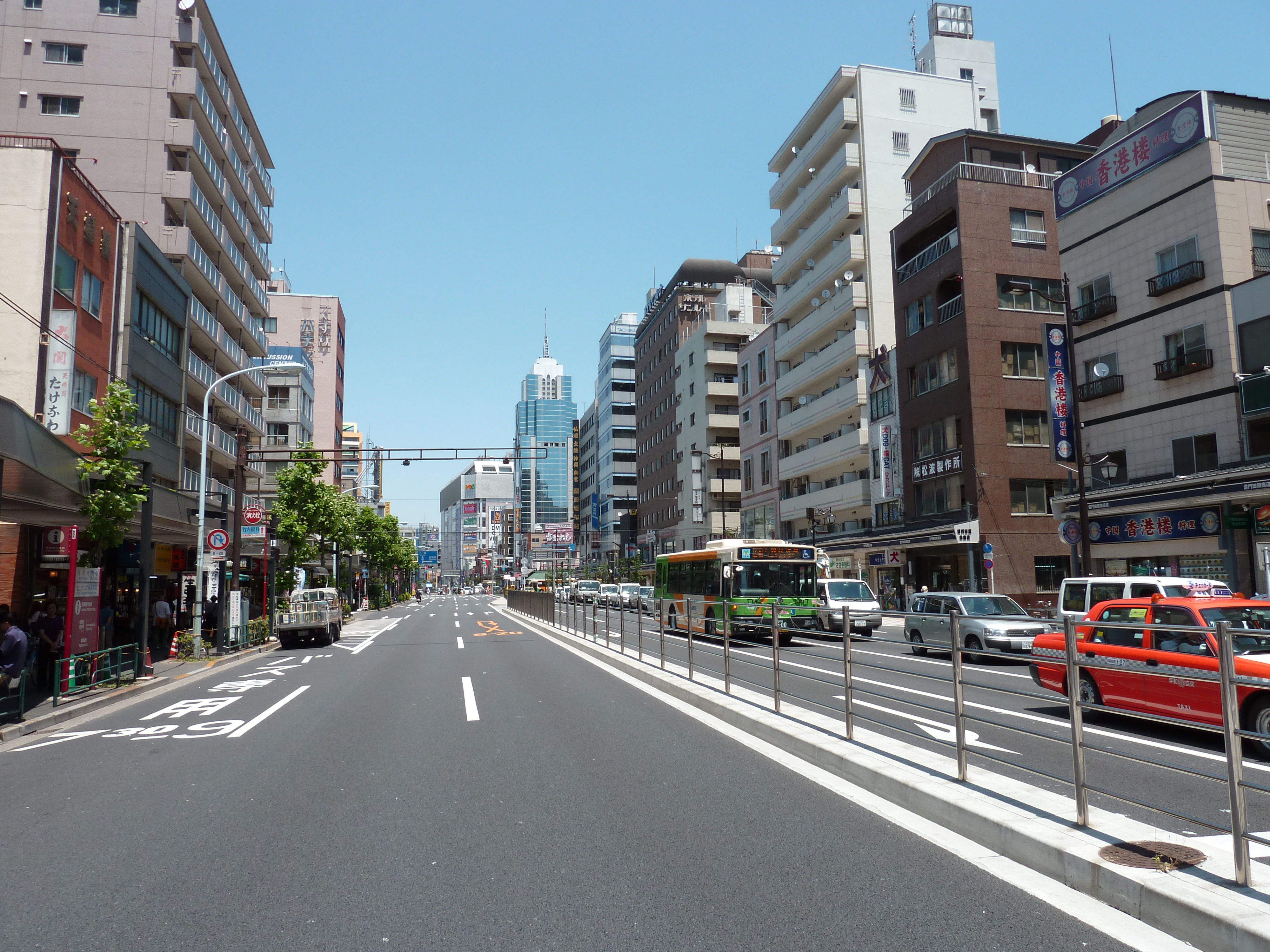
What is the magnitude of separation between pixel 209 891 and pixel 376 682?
1222 cm

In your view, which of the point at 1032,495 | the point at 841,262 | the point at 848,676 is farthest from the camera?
the point at 841,262

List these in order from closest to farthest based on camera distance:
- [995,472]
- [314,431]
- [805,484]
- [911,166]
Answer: [995,472] → [911,166] → [805,484] → [314,431]

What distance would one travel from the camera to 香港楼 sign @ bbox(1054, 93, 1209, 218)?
97.7ft

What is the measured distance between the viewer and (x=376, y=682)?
17.0m

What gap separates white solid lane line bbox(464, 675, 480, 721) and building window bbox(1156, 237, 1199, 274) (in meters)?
27.1

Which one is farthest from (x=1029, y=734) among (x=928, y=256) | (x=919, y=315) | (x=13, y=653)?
(x=928, y=256)

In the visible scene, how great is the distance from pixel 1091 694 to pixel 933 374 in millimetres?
35409

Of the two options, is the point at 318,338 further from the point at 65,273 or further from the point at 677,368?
the point at 65,273

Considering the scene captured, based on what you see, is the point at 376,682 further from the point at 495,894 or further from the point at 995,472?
the point at 995,472

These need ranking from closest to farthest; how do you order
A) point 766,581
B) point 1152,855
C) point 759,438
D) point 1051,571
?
point 1152,855 → point 766,581 → point 1051,571 → point 759,438

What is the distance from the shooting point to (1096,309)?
3322cm

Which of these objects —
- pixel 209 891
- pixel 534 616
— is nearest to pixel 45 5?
pixel 534 616

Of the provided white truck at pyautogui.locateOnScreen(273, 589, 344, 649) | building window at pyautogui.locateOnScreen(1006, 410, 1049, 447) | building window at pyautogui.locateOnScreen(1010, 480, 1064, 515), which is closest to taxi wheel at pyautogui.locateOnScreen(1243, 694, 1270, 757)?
white truck at pyautogui.locateOnScreen(273, 589, 344, 649)

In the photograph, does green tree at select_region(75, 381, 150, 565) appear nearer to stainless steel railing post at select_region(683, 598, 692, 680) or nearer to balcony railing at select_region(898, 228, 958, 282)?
stainless steel railing post at select_region(683, 598, 692, 680)
